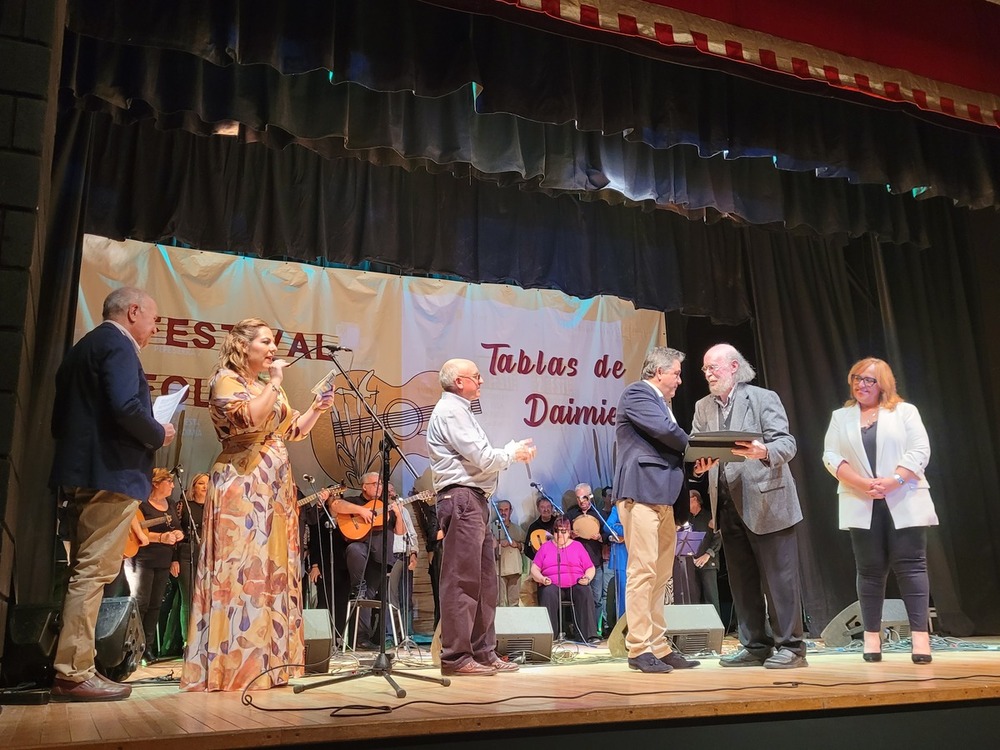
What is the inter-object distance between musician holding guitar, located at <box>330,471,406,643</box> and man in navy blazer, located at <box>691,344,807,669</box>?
11.0 ft

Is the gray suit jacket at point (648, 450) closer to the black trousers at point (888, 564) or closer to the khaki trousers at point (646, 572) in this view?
the khaki trousers at point (646, 572)

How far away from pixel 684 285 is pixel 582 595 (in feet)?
9.77

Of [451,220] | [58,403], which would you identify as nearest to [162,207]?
[451,220]

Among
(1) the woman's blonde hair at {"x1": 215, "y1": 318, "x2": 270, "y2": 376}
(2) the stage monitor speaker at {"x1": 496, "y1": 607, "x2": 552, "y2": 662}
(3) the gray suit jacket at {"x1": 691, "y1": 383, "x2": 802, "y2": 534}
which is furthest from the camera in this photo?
(2) the stage monitor speaker at {"x1": 496, "y1": 607, "x2": 552, "y2": 662}

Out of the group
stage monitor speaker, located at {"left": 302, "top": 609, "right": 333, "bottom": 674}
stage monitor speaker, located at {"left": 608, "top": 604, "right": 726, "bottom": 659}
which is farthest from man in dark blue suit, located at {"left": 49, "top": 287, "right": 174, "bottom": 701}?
stage monitor speaker, located at {"left": 608, "top": 604, "right": 726, "bottom": 659}

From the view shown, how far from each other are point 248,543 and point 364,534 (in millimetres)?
3809

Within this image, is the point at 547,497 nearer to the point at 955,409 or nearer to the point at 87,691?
the point at 955,409

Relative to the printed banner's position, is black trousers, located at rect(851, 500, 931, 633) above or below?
below

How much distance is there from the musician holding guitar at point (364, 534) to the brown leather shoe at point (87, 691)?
3740 mm

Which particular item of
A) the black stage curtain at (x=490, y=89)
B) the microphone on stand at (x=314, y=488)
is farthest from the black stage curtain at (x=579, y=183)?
the microphone on stand at (x=314, y=488)

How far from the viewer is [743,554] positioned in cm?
453

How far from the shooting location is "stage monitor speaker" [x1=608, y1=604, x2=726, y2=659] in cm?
538

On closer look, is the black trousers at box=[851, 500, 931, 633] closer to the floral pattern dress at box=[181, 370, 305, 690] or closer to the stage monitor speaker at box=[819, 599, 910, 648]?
the stage monitor speaker at box=[819, 599, 910, 648]

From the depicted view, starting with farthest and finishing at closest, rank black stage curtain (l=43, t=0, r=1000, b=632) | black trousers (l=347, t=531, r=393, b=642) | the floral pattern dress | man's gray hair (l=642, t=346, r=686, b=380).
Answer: black trousers (l=347, t=531, r=393, b=642) < man's gray hair (l=642, t=346, r=686, b=380) < black stage curtain (l=43, t=0, r=1000, b=632) < the floral pattern dress
